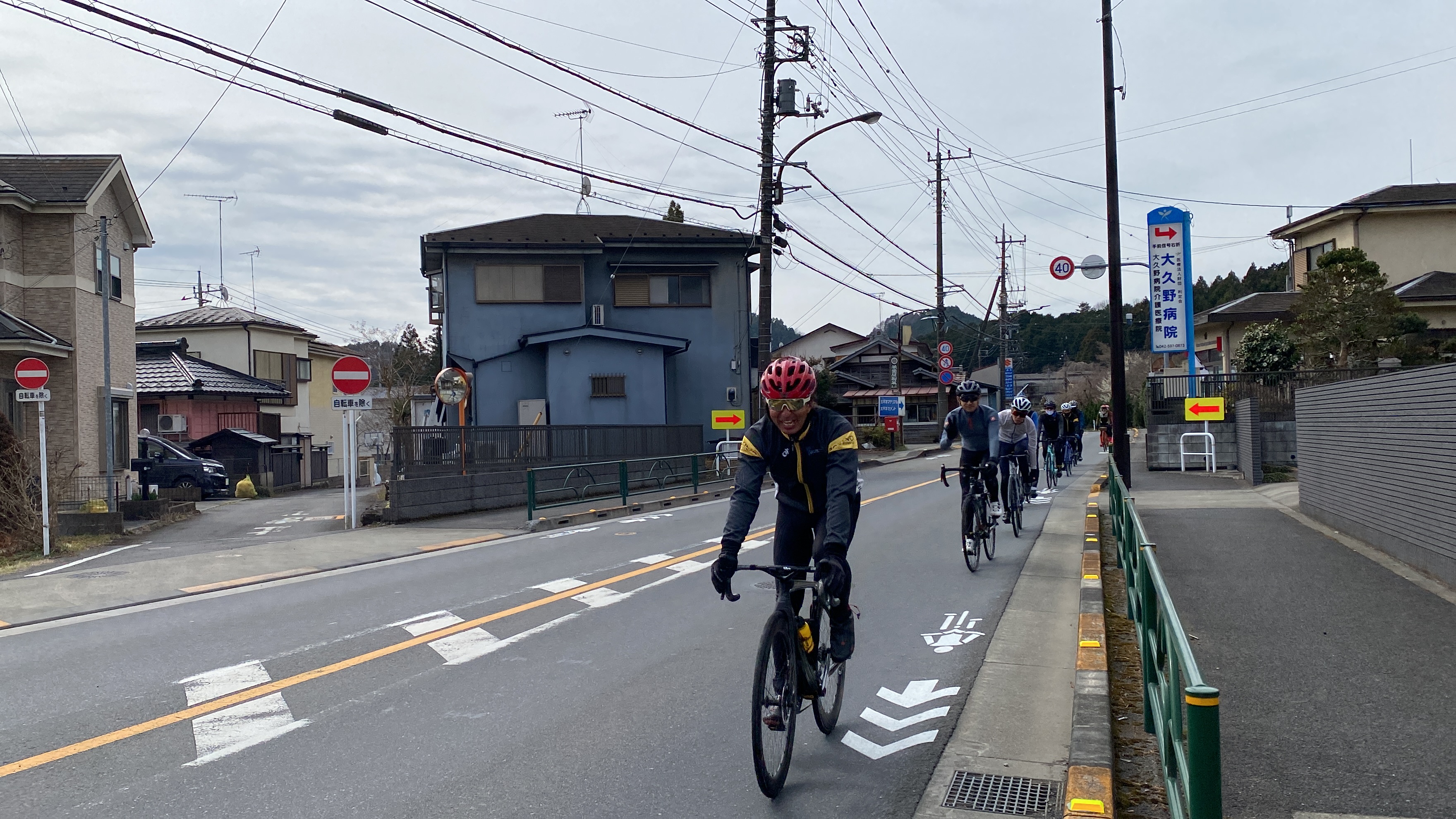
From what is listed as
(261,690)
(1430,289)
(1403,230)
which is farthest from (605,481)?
(1403,230)

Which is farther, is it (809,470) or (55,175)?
(55,175)

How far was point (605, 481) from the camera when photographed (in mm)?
20141

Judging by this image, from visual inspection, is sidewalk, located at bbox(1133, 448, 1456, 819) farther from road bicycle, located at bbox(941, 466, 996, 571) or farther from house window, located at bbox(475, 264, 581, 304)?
house window, located at bbox(475, 264, 581, 304)

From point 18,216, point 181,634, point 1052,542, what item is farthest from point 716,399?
point 181,634

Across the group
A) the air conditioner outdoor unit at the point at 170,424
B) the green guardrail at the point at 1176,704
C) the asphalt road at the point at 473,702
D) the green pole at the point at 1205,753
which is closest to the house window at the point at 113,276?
the air conditioner outdoor unit at the point at 170,424

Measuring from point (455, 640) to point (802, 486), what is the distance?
3.85 meters

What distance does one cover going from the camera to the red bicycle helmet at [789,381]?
4863mm

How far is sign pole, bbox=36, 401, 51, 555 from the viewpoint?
47.0 ft

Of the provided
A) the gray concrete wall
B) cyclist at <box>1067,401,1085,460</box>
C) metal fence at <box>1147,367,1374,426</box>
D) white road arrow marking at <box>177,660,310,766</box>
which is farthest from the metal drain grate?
cyclist at <box>1067,401,1085,460</box>

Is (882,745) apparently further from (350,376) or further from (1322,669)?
(350,376)

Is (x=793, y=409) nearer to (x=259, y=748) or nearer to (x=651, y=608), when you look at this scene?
(x=259, y=748)

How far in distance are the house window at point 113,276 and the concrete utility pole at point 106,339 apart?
91 mm

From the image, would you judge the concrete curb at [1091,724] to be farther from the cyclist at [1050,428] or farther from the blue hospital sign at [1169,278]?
the blue hospital sign at [1169,278]

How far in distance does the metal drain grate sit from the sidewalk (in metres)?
0.71
